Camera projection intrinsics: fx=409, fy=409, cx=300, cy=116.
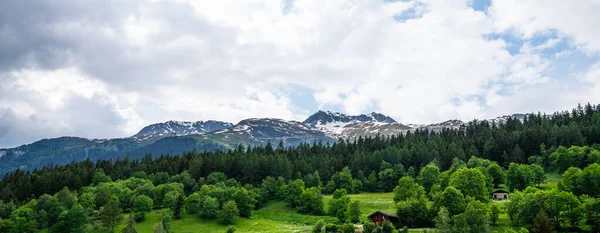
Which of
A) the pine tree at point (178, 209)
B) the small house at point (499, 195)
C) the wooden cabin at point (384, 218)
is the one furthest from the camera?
the small house at point (499, 195)

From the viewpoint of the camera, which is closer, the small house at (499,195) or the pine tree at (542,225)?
the pine tree at (542,225)

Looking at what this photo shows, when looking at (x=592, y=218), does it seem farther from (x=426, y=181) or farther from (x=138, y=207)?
(x=138, y=207)

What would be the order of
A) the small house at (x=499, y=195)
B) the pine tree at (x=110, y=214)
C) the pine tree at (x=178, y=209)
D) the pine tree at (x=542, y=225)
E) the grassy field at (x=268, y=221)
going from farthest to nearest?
1. the small house at (x=499, y=195)
2. the pine tree at (x=178, y=209)
3. the grassy field at (x=268, y=221)
4. the pine tree at (x=110, y=214)
5. the pine tree at (x=542, y=225)

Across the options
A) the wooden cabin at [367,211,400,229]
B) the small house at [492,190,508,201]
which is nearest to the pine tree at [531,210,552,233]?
the wooden cabin at [367,211,400,229]

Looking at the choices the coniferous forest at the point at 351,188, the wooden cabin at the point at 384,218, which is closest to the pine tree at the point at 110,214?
the coniferous forest at the point at 351,188

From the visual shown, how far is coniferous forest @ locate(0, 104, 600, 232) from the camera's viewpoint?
262 ft

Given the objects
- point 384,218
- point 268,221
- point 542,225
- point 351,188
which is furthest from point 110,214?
point 542,225

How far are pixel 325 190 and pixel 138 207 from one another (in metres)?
67.6

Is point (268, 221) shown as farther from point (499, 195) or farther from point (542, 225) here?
point (499, 195)

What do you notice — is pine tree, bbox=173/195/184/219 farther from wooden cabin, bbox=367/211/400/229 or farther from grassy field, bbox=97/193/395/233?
wooden cabin, bbox=367/211/400/229

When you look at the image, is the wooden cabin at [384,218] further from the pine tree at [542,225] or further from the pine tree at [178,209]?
the pine tree at [178,209]

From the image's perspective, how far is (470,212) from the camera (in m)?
69.6

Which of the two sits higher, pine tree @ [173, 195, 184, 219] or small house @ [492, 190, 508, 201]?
small house @ [492, 190, 508, 201]

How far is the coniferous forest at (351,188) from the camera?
3144 inches
